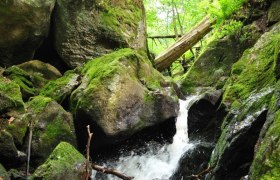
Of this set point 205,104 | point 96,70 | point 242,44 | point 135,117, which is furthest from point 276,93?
point 242,44

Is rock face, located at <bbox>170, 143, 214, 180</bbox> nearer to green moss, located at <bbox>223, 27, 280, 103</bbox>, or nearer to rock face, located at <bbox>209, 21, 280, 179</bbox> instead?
green moss, located at <bbox>223, 27, 280, 103</bbox>

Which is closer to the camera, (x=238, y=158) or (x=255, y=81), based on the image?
(x=238, y=158)

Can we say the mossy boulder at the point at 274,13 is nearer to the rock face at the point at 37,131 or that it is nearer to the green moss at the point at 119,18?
the green moss at the point at 119,18

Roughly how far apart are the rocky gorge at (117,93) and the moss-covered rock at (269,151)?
1cm

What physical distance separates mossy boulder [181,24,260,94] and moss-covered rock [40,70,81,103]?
442cm

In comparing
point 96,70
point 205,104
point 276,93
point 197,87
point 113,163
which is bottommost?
point 113,163

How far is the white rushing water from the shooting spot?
25.2ft

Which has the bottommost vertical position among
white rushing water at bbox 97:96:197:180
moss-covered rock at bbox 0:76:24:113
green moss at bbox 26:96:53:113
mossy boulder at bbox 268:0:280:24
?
white rushing water at bbox 97:96:197:180

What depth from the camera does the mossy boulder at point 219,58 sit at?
33.7ft

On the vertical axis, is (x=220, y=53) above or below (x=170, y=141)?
above

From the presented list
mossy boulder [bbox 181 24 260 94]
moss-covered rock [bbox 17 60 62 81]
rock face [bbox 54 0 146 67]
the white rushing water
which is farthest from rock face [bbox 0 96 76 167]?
mossy boulder [bbox 181 24 260 94]

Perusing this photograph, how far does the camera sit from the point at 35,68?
32.9 ft

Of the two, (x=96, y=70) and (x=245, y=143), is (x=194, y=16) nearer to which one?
(x=96, y=70)

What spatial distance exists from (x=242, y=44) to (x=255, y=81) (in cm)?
413
